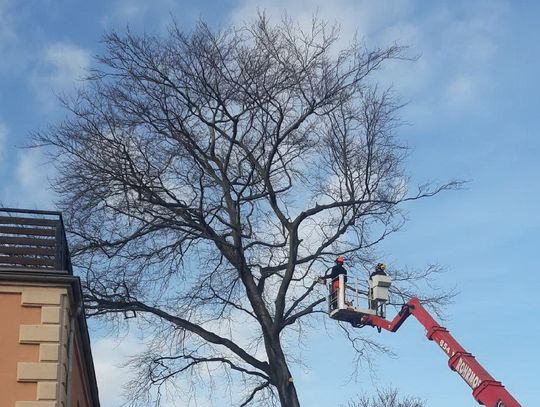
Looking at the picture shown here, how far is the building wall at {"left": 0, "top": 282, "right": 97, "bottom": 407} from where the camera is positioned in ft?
49.8

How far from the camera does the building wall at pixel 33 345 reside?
49.8 ft

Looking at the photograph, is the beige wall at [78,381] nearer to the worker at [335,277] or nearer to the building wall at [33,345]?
the building wall at [33,345]

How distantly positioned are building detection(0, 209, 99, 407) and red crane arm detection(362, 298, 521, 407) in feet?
24.7

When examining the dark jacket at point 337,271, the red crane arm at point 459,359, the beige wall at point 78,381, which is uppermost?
the dark jacket at point 337,271

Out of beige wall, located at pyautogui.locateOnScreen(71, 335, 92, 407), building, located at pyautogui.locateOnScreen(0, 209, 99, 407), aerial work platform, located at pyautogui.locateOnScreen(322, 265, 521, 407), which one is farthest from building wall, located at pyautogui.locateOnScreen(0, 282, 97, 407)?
aerial work platform, located at pyautogui.locateOnScreen(322, 265, 521, 407)

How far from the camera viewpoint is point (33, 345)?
50.8 ft

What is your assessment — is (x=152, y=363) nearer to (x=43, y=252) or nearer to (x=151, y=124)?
(x=151, y=124)

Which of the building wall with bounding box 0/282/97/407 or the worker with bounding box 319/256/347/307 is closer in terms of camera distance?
the building wall with bounding box 0/282/97/407

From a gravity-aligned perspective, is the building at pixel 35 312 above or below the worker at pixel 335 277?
below

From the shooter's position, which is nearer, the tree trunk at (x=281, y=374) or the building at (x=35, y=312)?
the building at (x=35, y=312)

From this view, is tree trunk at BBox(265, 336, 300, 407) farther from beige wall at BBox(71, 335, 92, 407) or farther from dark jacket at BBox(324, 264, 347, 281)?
beige wall at BBox(71, 335, 92, 407)

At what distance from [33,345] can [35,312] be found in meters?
0.54

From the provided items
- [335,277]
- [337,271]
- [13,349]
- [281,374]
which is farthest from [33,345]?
[281,374]

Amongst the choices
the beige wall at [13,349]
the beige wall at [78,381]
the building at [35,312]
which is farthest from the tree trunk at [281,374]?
the beige wall at [13,349]
